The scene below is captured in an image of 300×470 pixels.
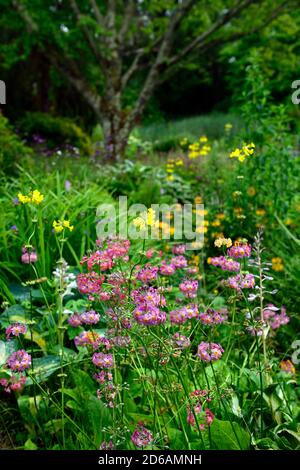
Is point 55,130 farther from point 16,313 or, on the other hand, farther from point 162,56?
point 16,313

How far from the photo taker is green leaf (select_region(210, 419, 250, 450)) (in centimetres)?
192

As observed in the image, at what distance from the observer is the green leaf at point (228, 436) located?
1.92 metres

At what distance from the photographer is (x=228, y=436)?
6.33ft

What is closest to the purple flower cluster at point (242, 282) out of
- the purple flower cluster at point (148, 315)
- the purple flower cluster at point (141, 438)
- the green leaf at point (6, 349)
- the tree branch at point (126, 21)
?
the purple flower cluster at point (148, 315)

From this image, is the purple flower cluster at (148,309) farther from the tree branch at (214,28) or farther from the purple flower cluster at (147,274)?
the tree branch at (214,28)

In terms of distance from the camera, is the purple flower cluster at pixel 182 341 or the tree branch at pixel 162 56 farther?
the tree branch at pixel 162 56

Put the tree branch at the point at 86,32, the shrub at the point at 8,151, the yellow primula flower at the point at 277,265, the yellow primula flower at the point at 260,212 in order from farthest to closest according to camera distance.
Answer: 1. the tree branch at the point at 86,32
2. the shrub at the point at 8,151
3. the yellow primula flower at the point at 260,212
4. the yellow primula flower at the point at 277,265

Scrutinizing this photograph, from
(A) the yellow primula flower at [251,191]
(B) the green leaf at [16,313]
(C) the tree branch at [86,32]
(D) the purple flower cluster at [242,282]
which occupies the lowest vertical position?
(B) the green leaf at [16,313]

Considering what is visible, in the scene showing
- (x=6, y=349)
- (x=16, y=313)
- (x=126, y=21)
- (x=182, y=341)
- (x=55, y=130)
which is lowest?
(x=6, y=349)

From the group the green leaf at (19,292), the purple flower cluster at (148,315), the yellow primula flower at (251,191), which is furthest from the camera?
the yellow primula flower at (251,191)

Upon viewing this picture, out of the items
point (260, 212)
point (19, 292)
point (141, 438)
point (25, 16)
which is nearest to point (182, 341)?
point (141, 438)

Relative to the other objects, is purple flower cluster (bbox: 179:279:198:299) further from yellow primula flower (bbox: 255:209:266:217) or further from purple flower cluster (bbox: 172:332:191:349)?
yellow primula flower (bbox: 255:209:266:217)

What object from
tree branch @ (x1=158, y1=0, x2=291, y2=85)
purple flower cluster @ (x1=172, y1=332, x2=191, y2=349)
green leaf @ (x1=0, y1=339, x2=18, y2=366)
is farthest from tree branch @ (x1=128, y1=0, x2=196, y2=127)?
purple flower cluster @ (x1=172, y1=332, x2=191, y2=349)

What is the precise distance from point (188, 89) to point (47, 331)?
85.3 ft
